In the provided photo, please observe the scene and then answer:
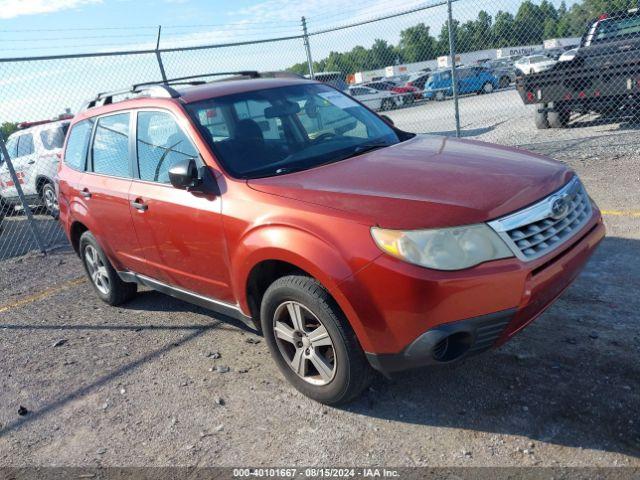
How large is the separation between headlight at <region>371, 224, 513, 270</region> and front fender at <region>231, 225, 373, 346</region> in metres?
0.20

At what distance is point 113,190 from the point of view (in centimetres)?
445

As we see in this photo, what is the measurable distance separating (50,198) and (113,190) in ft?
22.6

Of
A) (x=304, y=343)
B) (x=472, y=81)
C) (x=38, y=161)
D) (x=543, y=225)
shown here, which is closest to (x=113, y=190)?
(x=304, y=343)

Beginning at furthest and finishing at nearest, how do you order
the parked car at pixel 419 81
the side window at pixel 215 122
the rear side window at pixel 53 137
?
the parked car at pixel 419 81, the rear side window at pixel 53 137, the side window at pixel 215 122

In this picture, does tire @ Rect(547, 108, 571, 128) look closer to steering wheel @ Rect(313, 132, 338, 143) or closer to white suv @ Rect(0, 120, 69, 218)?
steering wheel @ Rect(313, 132, 338, 143)

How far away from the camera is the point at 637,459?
8.22 feet

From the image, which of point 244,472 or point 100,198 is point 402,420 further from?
point 100,198

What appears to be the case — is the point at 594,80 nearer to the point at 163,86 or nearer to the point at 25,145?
the point at 163,86

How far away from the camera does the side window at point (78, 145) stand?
506 cm

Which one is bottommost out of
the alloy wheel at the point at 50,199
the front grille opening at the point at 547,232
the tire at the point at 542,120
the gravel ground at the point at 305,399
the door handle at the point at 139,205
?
the tire at the point at 542,120

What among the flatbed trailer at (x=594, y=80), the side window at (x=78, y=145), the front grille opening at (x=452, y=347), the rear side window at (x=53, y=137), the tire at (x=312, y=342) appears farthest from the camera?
the rear side window at (x=53, y=137)

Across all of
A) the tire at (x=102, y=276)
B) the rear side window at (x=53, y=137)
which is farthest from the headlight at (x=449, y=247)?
the rear side window at (x=53, y=137)

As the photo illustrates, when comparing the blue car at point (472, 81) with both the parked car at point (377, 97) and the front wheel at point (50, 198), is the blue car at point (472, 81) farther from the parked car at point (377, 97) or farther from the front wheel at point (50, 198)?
the front wheel at point (50, 198)

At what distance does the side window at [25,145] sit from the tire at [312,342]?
9.15 metres
